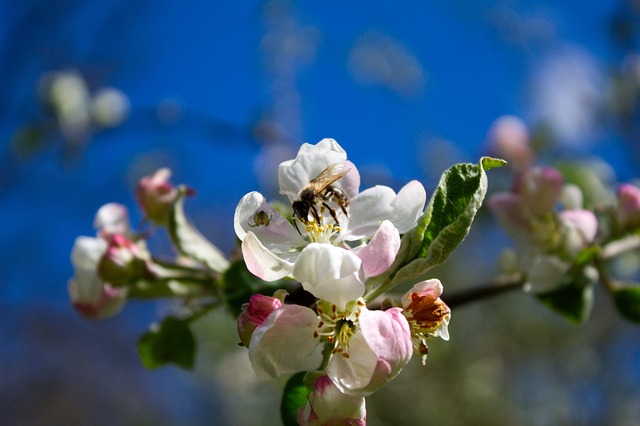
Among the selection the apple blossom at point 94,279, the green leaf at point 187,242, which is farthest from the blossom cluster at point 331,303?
the apple blossom at point 94,279

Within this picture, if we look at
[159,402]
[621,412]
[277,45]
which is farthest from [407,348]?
[159,402]

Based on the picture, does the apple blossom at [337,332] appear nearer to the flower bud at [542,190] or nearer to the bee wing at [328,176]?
the bee wing at [328,176]

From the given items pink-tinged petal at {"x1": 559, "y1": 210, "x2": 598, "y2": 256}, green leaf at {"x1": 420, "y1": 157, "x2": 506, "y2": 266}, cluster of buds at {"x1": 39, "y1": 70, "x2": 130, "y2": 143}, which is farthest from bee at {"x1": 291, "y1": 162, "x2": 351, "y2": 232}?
cluster of buds at {"x1": 39, "y1": 70, "x2": 130, "y2": 143}

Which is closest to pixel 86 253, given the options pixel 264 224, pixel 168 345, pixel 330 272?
pixel 168 345

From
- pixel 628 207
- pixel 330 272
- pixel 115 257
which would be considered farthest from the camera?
pixel 628 207

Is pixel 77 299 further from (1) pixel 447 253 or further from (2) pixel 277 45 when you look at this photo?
(2) pixel 277 45

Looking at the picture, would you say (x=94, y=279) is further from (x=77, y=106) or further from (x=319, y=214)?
(x=77, y=106)

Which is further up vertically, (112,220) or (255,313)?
(255,313)
